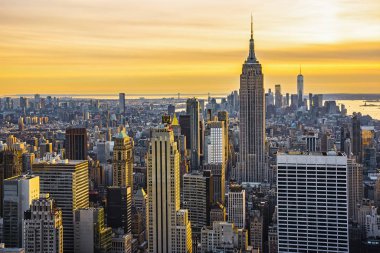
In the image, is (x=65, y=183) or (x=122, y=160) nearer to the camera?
(x=65, y=183)

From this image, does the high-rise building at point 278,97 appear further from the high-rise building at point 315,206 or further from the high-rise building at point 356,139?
the high-rise building at point 315,206

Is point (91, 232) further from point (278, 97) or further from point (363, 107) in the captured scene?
point (278, 97)

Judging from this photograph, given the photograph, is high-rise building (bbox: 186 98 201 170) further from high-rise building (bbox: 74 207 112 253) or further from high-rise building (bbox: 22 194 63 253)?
high-rise building (bbox: 22 194 63 253)

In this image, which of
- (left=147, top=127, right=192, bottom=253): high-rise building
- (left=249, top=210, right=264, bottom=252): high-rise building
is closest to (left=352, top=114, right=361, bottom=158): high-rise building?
(left=249, top=210, right=264, bottom=252): high-rise building

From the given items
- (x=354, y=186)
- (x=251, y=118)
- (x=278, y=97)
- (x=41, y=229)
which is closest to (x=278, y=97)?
(x=278, y=97)

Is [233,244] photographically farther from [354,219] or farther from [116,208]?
[116,208]

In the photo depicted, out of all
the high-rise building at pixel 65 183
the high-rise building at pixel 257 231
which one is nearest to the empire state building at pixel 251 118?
the high-rise building at pixel 257 231
